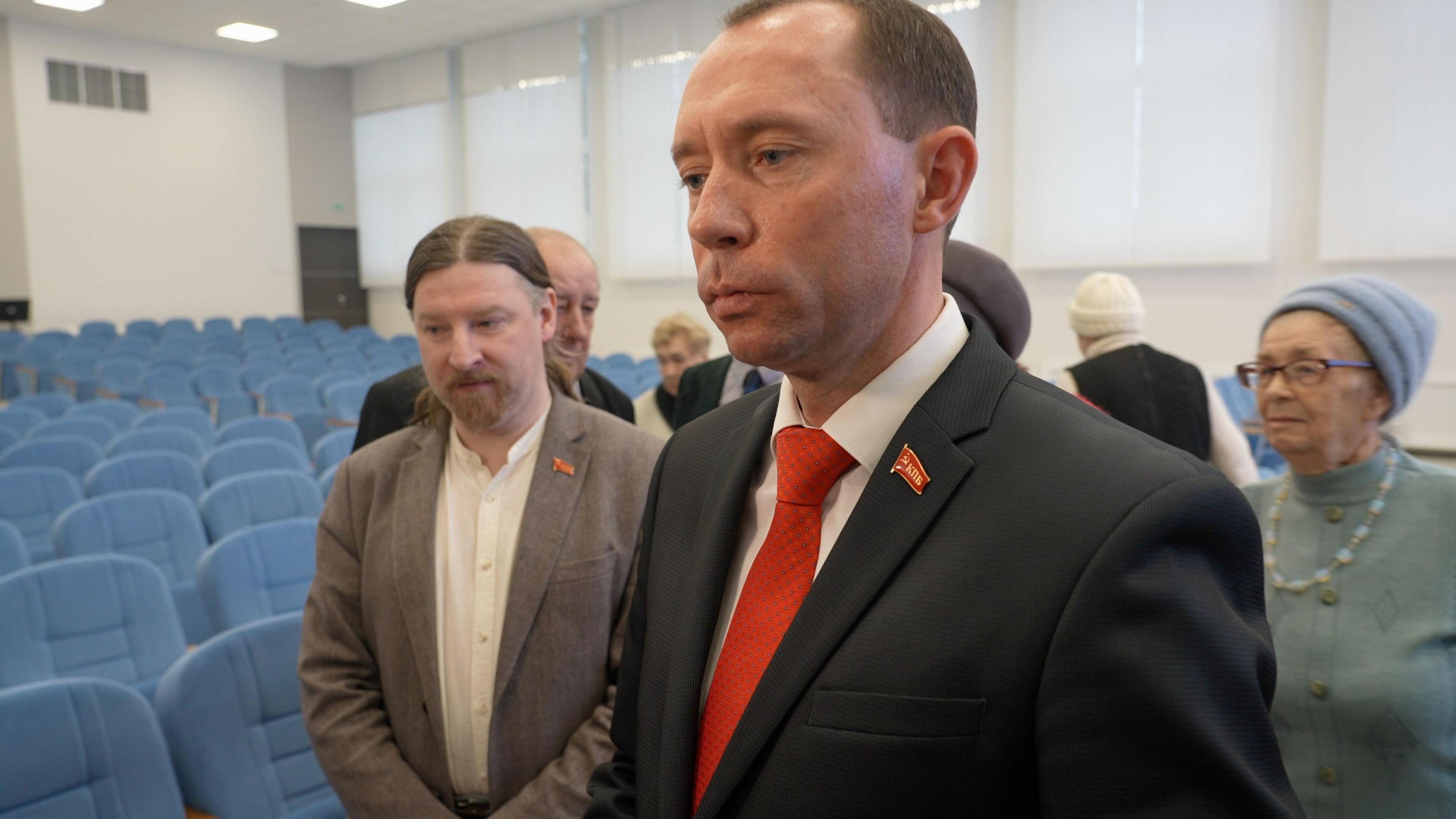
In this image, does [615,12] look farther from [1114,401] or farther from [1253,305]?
[1114,401]

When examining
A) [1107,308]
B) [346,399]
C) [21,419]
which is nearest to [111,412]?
[21,419]

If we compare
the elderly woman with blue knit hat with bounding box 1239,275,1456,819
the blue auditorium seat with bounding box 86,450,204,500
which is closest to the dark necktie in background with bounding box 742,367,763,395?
the elderly woman with blue knit hat with bounding box 1239,275,1456,819

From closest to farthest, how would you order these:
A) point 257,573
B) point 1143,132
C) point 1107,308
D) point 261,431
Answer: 1. point 1107,308
2. point 257,573
3. point 261,431
4. point 1143,132

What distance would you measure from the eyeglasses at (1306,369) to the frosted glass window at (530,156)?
11762mm

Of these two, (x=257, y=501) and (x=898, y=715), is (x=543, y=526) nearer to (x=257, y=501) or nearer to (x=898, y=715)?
(x=898, y=715)

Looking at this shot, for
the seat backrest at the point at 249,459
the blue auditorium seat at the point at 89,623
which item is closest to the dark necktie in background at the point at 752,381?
the blue auditorium seat at the point at 89,623

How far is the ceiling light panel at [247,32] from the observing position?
42.3ft

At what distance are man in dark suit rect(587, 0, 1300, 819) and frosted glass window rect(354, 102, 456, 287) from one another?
47.9 ft

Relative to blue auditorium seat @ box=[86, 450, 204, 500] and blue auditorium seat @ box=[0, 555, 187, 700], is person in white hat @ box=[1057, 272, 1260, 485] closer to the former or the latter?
blue auditorium seat @ box=[0, 555, 187, 700]

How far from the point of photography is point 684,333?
4031mm

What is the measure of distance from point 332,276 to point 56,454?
11.9 meters

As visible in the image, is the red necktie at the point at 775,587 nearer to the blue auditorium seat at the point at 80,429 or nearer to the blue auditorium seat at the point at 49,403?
the blue auditorium seat at the point at 80,429

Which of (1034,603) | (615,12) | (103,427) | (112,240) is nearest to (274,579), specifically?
(1034,603)

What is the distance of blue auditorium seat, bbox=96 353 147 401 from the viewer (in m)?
8.52
